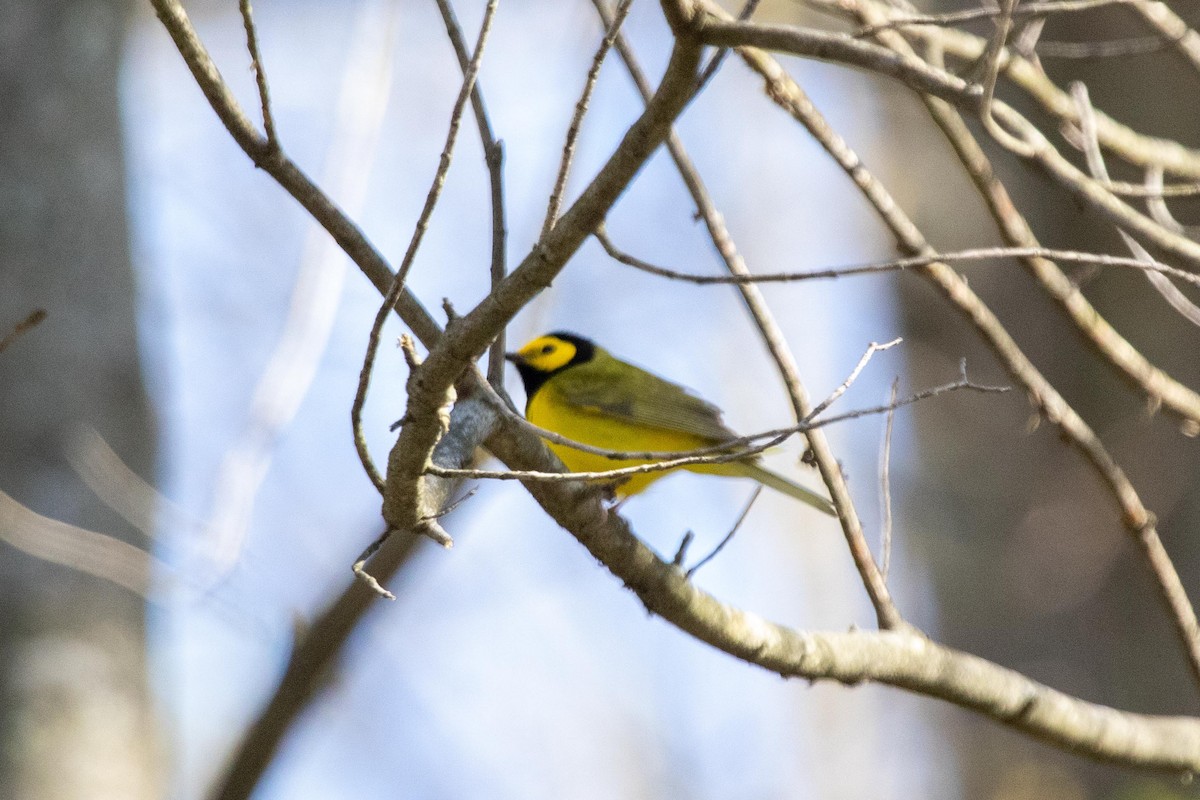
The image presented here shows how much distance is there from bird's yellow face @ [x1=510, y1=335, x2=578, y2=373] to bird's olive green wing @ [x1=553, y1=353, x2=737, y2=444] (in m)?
0.35

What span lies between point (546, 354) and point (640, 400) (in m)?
0.83

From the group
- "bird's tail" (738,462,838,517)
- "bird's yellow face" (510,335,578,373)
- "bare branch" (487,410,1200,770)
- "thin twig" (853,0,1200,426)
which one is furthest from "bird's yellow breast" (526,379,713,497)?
"bare branch" (487,410,1200,770)

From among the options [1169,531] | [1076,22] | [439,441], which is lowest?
[439,441]

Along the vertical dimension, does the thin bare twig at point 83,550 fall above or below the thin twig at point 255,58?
below

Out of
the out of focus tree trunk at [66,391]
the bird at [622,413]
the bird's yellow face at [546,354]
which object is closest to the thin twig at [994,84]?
the bird at [622,413]

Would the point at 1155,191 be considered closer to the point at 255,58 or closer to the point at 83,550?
the point at 255,58

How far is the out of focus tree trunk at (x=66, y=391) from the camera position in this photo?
302 centimetres

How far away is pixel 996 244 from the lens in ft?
18.5

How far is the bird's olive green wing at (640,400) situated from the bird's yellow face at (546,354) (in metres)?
0.35

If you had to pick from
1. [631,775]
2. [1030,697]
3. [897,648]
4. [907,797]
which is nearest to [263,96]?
[897,648]

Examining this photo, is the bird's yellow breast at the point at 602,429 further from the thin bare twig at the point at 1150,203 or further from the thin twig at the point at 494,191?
the thin twig at the point at 494,191

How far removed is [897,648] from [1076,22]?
3.67m

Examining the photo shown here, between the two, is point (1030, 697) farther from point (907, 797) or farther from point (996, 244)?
point (907, 797)

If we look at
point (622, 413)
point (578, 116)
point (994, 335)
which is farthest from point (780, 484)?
point (578, 116)
